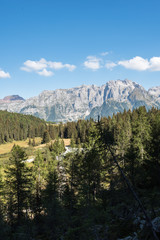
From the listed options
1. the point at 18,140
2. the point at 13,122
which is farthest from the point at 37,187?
the point at 13,122

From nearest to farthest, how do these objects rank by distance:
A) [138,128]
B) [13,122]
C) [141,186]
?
1. [141,186]
2. [138,128]
3. [13,122]

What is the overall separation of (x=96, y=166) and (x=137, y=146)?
9987 millimetres

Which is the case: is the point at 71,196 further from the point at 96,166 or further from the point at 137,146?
the point at 137,146

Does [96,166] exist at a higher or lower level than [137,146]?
lower

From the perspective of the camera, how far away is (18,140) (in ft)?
505

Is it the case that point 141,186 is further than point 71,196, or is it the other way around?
point 71,196

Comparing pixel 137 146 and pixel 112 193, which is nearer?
pixel 112 193

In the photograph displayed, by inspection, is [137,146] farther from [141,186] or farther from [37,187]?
[37,187]

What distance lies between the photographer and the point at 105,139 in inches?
559

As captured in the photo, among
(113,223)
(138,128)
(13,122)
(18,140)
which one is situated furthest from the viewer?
(13,122)

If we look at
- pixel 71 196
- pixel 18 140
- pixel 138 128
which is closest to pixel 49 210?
pixel 71 196

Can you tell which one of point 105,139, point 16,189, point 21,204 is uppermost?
point 105,139

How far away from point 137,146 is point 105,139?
2119 centimetres

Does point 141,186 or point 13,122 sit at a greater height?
point 13,122
